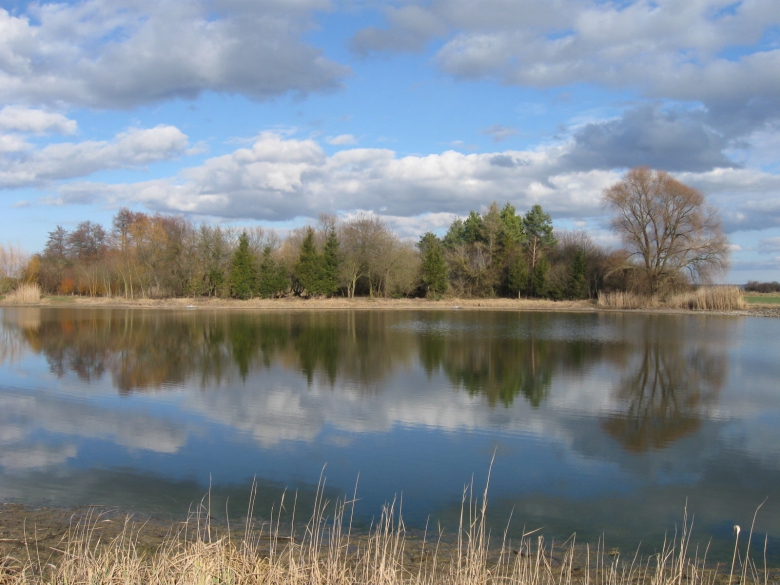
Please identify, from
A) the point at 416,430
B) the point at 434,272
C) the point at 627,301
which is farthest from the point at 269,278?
the point at 416,430

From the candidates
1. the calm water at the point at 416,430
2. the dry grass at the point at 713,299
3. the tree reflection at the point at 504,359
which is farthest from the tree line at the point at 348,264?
the calm water at the point at 416,430

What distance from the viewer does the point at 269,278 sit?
1839 inches

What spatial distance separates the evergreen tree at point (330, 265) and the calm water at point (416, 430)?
86.7 ft

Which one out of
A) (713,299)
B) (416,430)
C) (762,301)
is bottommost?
(416,430)

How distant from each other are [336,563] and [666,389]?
11.2 meters

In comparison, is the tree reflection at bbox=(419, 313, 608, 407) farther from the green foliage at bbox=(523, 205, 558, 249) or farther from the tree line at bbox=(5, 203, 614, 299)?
the green foliage at bbox=(523, 205, 558, 249)

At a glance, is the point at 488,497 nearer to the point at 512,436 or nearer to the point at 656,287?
the point at 512,436

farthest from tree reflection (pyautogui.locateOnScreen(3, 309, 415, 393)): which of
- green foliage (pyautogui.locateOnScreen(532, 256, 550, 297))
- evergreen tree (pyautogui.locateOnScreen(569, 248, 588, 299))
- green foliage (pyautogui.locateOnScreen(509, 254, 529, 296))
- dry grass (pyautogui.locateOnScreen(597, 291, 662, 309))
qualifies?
evergreen tree (pyautogui.locateOnScreen(569, 248, 588, 299))

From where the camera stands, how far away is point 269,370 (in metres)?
15.4

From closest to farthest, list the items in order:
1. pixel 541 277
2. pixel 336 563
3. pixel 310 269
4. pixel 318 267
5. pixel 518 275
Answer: pixel 336 563 < pixel 318 267 < pixel 310 269 < pixel 541 277 < pixel 518 275

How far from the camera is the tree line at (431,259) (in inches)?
1634

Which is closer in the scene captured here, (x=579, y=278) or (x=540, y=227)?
(x=579, y=278)

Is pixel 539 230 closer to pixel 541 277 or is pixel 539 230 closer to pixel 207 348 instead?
pixel 541 277

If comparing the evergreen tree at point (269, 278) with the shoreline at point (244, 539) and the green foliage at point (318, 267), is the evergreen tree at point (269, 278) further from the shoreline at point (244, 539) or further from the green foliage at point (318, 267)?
the shoreline at point (244, 539)
